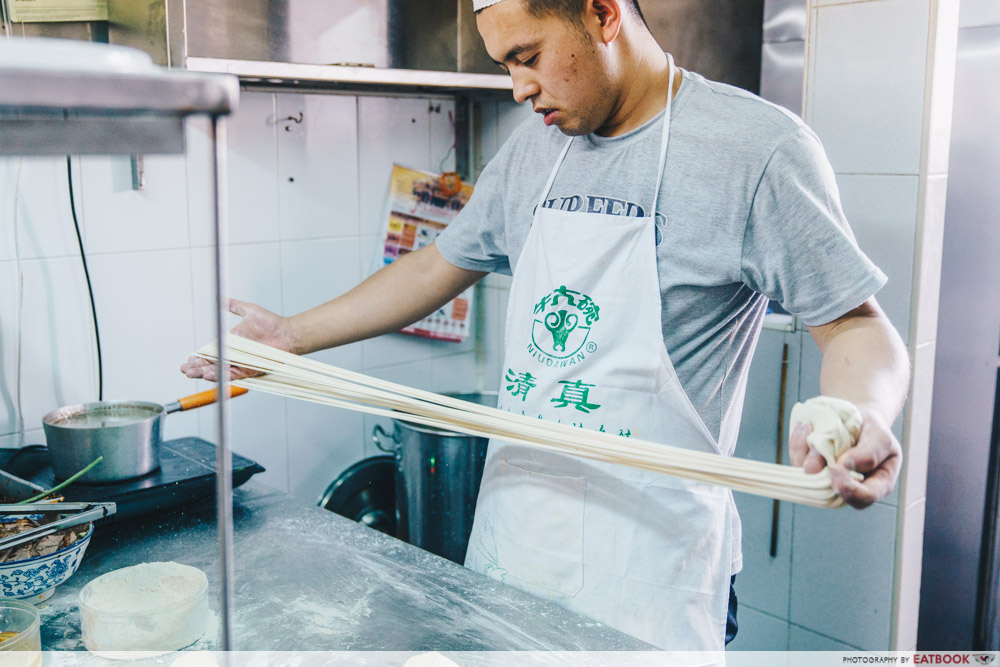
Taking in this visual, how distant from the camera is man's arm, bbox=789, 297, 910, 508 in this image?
808mm

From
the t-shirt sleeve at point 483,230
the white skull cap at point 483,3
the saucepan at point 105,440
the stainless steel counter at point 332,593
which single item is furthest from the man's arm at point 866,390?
the saucepan at point 105,440

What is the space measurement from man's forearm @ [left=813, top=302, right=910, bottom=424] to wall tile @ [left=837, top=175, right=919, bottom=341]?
2.09 feet

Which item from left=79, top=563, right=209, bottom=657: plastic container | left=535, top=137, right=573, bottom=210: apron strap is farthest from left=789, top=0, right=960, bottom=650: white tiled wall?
left=79, top=563, right=209, bottom=657: plastic container

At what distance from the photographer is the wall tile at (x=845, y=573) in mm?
1833

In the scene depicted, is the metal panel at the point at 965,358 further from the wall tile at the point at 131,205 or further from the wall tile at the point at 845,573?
the wall tile at the point at 131,205

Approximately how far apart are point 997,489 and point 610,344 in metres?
1.29

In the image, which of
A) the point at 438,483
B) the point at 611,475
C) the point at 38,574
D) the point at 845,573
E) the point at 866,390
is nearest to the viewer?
the point at 866,390

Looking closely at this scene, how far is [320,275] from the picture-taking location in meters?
2.30

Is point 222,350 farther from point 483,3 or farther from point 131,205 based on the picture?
point 131,205

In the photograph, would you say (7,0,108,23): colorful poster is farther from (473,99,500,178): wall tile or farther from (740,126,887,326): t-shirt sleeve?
(740,126,887,326): t-shirt sleeve

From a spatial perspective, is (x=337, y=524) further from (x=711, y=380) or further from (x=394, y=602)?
(x=711, y=380)

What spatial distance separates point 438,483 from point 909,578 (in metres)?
1.06

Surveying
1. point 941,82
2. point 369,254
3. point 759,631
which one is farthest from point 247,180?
point 759,631

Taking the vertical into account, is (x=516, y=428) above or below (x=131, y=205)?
Answer: below
